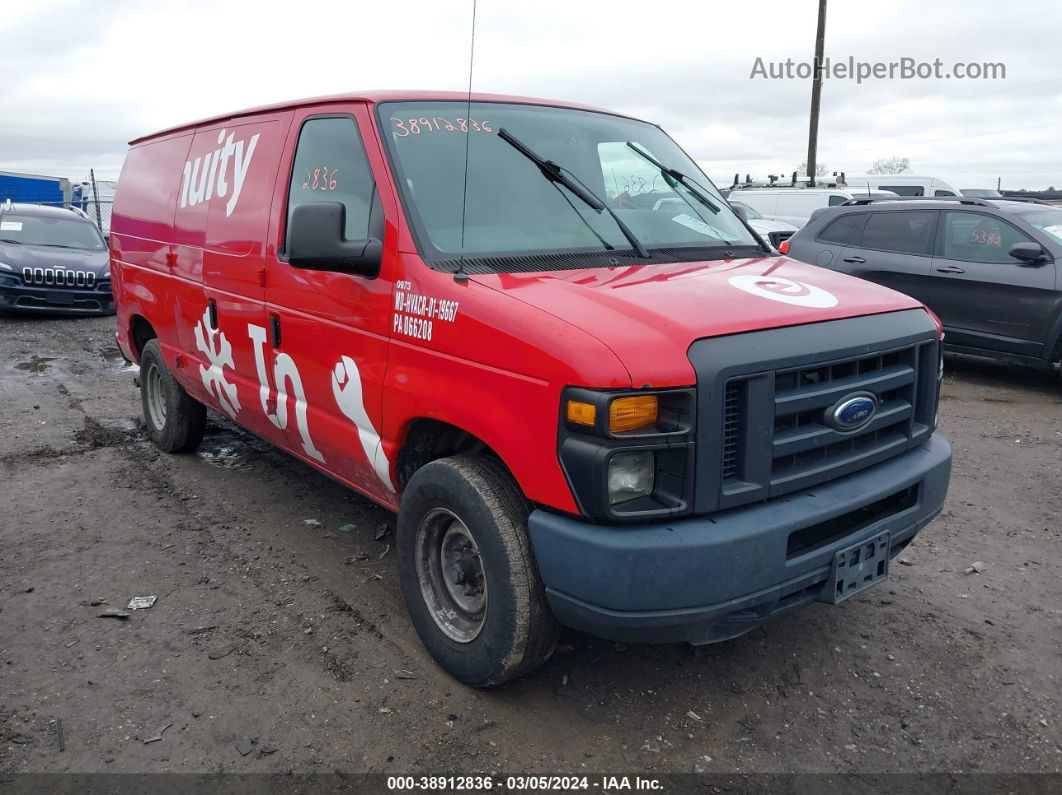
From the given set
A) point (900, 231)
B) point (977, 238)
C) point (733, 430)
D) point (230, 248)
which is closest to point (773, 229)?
point (900, 231)

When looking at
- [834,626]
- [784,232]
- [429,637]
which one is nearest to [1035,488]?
[834,626]

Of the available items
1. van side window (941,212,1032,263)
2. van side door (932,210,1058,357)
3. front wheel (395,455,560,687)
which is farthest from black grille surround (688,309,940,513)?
van side window (941,212,1032,263)

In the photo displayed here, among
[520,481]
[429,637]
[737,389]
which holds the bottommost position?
[429,637]

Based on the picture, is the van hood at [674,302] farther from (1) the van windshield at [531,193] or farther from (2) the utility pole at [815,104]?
(2) the utility pole at [815,104]

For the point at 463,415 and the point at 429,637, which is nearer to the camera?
the point at 463,415

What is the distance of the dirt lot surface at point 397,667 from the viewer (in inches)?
113

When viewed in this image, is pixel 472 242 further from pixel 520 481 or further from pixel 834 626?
pixel 834 626

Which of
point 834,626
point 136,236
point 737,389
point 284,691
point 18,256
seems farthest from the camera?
point 18,256

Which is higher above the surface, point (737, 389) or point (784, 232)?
point (784, 232)

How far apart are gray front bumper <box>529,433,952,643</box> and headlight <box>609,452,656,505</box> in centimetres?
10

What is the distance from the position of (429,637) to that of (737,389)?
5.15ft

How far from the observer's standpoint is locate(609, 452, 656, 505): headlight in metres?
2.56

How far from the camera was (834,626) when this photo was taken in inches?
145

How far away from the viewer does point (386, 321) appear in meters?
3.32
